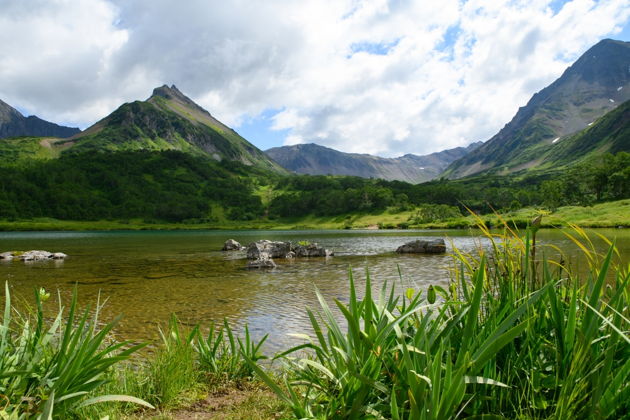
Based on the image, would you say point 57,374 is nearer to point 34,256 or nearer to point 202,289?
point 202,289

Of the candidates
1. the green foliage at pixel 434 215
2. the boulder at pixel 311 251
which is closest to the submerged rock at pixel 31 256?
the boulder at pixel 311 251

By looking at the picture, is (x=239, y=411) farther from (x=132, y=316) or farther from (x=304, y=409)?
(x=132, y=316)

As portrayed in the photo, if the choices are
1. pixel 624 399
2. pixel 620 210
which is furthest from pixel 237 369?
pixel 620 210

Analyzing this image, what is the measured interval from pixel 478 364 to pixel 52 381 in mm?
4492

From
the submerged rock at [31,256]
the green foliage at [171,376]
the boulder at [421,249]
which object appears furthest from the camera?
the boulder at [421,249]

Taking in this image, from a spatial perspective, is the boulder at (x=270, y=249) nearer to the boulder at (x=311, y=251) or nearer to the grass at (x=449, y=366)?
the boulder at (x=311, y=251)

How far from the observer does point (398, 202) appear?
7756 inches

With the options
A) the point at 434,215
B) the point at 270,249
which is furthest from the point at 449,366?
the point at 434,215

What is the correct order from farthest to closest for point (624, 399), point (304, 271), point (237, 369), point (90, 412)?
point (304, 271) < point (237, 369) < point (90, 412) < point (624, 399)

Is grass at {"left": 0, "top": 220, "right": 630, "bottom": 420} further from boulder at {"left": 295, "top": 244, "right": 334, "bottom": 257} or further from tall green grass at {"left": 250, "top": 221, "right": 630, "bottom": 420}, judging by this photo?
boulder at {"left": 295, "top": 244, "right": 334, "bottom": 257}

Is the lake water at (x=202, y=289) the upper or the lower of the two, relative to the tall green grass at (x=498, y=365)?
lower

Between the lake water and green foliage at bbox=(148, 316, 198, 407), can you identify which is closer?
green foliage at bbox=(148, 316, 198, 407)

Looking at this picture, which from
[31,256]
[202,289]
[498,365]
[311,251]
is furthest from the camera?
[311,251]

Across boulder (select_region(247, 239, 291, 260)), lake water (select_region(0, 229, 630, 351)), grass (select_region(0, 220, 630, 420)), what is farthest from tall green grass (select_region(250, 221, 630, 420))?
boulder (select_region(247, 239, 291, 260))
